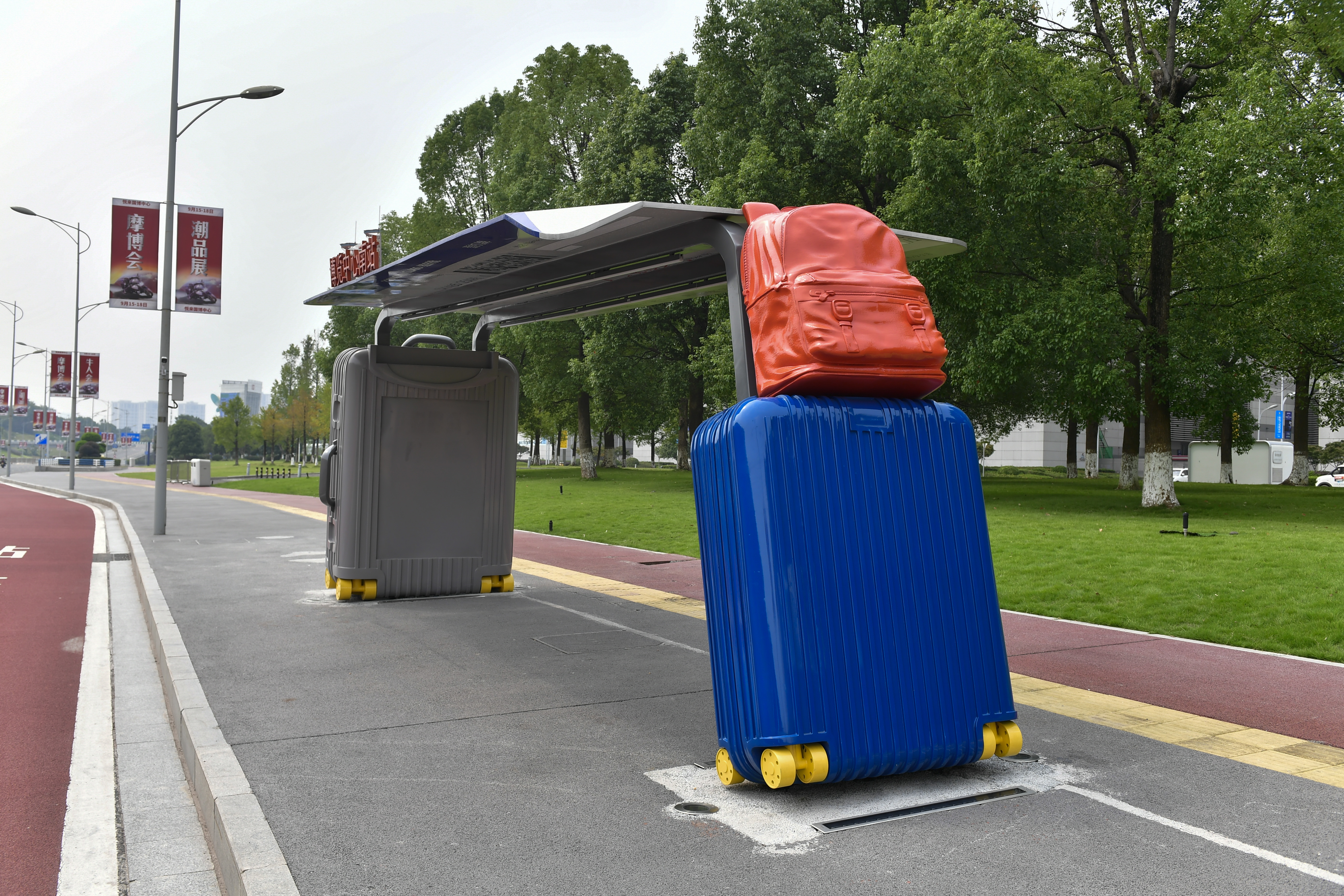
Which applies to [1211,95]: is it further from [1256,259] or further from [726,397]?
[726,397]

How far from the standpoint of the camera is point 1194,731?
608 cm

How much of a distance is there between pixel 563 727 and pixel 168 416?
16.6 meters

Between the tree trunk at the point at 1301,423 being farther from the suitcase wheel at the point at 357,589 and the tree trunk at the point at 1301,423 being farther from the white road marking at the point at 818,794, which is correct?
the white road marking at the point at 818,794

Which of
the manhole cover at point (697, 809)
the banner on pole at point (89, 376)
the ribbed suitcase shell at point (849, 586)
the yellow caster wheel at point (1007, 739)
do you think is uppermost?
the banner on pole at point (89, 376)

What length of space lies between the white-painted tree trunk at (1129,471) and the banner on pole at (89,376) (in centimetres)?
3709

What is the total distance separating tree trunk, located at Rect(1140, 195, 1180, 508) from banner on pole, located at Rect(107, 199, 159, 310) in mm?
20183

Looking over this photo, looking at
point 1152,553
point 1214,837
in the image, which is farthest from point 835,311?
point 1152,553

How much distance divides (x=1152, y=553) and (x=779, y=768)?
11.8 meters

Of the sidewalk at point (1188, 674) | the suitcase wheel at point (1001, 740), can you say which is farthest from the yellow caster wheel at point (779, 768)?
the sidewalk at point (1188, 674)

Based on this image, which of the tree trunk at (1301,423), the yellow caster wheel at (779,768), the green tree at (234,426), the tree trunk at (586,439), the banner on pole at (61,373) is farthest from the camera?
the green tree at (234,426)

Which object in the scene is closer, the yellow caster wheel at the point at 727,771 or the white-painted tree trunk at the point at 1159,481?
the yellow caster wheel at the point at 727,771

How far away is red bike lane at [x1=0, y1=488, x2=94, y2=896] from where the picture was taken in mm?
4438

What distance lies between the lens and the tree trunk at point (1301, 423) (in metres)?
33.2

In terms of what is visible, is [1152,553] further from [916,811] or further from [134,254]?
[134,254]
